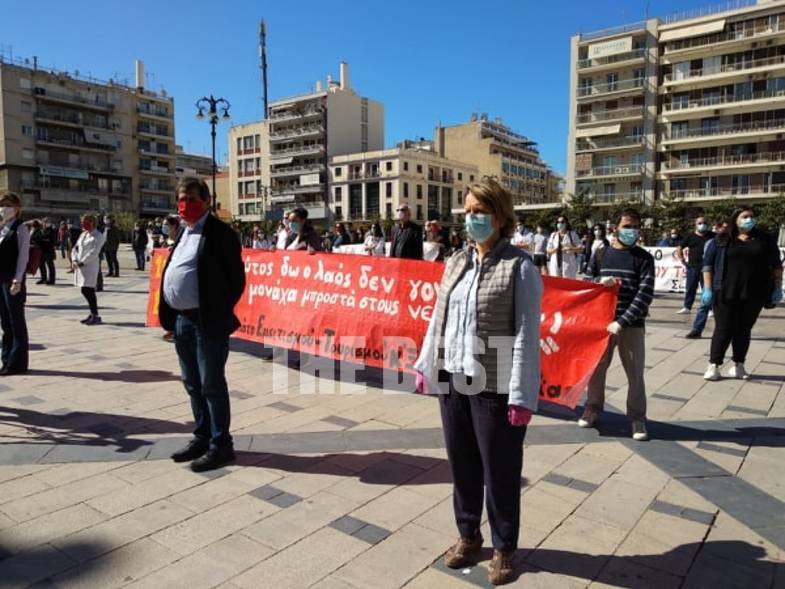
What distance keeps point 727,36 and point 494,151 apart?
39.5 meters

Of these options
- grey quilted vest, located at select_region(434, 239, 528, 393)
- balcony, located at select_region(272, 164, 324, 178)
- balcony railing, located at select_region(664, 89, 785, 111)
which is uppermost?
balcony railing, located at select_region(664, 89, 785, 111)

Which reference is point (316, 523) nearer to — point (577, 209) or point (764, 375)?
point (764, 375)

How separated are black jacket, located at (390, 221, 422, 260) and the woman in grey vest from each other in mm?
4765

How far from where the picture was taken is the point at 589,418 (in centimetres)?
486

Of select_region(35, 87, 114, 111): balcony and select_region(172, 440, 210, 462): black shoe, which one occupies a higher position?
select_region(35, 87, 114, 111): balcony

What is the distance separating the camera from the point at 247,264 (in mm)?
7223

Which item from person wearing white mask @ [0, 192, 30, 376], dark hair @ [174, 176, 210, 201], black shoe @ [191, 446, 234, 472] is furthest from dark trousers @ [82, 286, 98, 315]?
black shoe @ [191, 446, 234, 472]

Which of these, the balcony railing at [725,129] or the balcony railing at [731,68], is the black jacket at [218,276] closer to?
the balcony railing at [725,129]

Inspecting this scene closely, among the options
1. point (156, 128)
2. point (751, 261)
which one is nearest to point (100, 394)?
point (751, 261)

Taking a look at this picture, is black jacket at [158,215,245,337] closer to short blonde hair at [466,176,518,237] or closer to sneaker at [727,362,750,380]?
short blonde hair at [466,176,518,237]

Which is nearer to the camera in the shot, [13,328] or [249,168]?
[13,328]

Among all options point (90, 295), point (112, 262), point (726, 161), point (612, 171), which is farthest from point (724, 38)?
point (90, 295)

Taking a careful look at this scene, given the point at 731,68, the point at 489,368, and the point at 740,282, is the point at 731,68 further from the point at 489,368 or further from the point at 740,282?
the point at 489,368

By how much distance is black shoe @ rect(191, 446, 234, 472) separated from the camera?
3863 mm
